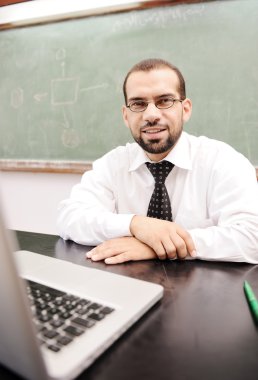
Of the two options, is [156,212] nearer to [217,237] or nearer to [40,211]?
→ [217,237]

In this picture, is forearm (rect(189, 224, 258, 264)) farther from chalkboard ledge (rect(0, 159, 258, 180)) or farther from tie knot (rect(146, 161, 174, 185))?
chalkboard ledge (rect(0, 159, 258, 180))

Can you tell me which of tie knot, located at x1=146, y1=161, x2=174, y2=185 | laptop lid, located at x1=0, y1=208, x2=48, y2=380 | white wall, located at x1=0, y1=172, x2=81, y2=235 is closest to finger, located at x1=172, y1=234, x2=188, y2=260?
tie knot, located at x1=146, y1=161, x2=174, y2=185

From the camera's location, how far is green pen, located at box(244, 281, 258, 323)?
22.9 inches

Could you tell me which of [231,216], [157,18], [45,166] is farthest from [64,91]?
[231,216]

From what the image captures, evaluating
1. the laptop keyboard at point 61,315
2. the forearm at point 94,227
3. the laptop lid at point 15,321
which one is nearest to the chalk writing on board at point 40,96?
the forearm at point 94,227

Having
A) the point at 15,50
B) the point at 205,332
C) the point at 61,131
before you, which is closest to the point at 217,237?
the point at 205,332

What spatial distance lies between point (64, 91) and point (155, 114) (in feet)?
3.97

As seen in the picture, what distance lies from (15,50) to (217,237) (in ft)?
7.18

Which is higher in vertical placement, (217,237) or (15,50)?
(15,50)

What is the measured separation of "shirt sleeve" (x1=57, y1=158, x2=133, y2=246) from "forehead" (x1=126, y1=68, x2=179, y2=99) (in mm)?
371

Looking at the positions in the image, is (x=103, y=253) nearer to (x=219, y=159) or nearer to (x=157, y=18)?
(x=219, y=159)

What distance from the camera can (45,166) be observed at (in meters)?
2.47

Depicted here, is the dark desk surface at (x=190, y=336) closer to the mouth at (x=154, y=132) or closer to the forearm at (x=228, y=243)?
the forearm at (x=228, y=243)

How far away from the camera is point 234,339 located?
1.69 feet
